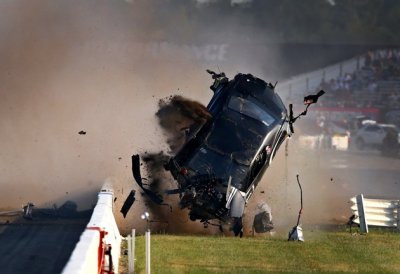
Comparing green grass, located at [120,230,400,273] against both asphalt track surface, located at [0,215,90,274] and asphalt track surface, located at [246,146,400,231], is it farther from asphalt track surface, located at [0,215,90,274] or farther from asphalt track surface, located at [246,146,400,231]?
asphalt track surface, located at [246,146,400,231]

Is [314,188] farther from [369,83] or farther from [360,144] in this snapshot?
[360,144]

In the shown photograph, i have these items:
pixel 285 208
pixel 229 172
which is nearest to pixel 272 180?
Result: pixel 285 208

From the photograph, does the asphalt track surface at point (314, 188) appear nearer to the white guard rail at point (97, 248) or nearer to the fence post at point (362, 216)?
the fence post at point (362, 216)

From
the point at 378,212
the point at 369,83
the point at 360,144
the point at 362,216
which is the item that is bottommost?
the point at 362,216

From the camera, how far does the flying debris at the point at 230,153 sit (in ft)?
60.1

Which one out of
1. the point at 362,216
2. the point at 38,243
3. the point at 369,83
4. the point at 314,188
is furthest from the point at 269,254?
the point at 369,83

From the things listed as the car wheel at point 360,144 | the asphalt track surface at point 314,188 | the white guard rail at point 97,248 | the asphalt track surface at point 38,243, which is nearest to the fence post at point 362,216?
the asphalt track surface at point 314,188

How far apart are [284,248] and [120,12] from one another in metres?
20.3

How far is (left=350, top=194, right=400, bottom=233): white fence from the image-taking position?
2183 centimetres

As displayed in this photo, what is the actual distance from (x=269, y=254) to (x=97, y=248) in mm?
4909

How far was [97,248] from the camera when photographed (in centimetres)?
1209

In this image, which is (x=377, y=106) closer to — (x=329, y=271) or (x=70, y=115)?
(x=70, y=115)

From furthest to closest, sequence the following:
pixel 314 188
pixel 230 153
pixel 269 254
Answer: pixel 314 188
pixel 230 153
pixel 269 254

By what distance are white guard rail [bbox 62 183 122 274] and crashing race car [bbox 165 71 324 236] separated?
1765mm
